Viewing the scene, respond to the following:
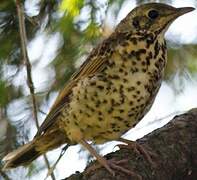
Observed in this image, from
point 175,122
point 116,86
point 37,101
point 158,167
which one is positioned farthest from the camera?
point 37,101

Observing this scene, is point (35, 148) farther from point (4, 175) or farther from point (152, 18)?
point (152, 18)

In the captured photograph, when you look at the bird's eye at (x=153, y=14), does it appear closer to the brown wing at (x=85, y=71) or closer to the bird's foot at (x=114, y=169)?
the brown wing at (x=85, y=71)

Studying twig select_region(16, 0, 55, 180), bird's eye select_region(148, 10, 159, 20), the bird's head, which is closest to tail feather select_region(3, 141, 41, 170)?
twig select_region(16, 0, 55, 180)

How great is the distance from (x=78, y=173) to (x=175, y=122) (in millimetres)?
618

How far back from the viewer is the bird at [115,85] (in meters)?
2.35

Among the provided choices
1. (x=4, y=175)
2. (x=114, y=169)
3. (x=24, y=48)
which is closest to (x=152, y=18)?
(x=24, y=48)

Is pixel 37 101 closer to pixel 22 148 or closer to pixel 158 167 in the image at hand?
pixel 22 148

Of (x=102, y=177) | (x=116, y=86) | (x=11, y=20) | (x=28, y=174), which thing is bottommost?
(x=28, y=174)

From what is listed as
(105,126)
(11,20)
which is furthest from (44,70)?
(105,126)

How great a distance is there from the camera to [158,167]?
2184 mm

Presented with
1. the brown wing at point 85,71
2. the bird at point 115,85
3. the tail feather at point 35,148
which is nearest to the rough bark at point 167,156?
the bird at point 115,85

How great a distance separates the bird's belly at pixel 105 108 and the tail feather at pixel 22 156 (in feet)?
0.74

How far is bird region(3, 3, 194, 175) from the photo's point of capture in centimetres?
235

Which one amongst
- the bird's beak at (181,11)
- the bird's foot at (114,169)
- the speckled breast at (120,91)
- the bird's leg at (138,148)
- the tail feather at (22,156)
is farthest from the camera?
the tail feather at (22,156)
